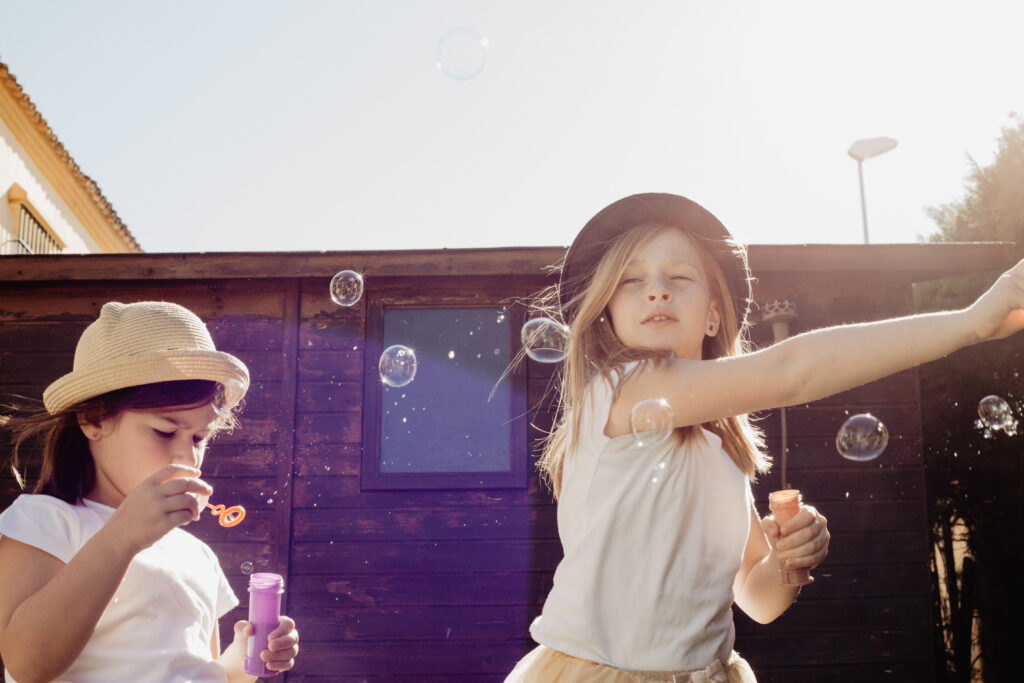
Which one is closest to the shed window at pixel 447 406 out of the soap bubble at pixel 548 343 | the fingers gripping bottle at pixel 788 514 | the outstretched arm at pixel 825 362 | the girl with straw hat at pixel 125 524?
the soap bubble at pixel 548 343

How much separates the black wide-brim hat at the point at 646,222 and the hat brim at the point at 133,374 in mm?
841

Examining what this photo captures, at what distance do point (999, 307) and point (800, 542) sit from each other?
0.51 meters

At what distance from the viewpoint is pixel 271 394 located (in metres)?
5.35

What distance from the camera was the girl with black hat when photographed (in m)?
1.22

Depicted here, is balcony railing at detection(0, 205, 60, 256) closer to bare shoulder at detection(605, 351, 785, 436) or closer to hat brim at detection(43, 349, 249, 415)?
hat brim at detection(43, 349, 249, 415)

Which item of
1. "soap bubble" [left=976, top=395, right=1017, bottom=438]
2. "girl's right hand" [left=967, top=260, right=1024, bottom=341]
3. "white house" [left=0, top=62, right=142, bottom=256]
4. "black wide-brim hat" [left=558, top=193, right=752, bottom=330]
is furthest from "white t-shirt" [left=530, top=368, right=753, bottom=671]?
"white house" [left=0, top=62, right=142, bottom=256]

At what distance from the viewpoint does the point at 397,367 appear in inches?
182

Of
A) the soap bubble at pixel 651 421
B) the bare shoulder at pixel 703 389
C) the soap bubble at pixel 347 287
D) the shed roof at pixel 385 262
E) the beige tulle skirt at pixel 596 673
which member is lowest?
the beige tulle skirt at pixel 596 673

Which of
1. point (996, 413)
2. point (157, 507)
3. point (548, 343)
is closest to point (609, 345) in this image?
point (157, 507)

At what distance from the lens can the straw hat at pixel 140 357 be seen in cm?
171

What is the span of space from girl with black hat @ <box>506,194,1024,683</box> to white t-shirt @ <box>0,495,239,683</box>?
0.72 meters

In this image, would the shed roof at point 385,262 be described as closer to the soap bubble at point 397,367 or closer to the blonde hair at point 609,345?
the soap bubble at point 397,367

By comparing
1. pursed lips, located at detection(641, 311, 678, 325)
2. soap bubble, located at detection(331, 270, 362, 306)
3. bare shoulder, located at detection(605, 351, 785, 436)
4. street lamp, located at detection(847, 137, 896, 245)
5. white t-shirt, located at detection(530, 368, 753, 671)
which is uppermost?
street lamp, located at detection(847, 137, 896, 245)

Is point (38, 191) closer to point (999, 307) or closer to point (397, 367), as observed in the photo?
point (397, 367)
